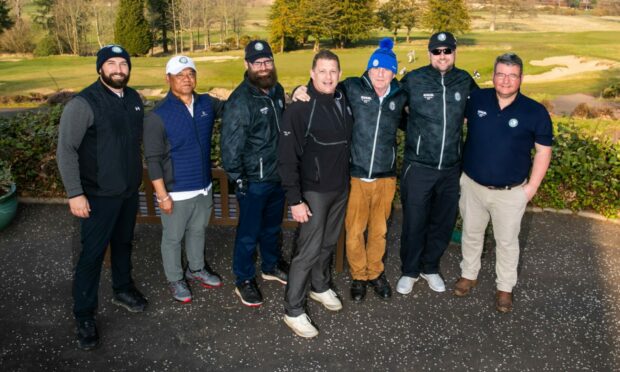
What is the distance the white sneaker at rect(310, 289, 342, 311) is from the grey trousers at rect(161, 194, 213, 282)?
1.31 meters

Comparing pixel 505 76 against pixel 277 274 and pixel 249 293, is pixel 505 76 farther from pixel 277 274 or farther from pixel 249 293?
pixel 249 293

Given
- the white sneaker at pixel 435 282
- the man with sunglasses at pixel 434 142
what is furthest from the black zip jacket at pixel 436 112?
the white sneaker at pixel 435 282

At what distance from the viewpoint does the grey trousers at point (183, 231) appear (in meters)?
4.76

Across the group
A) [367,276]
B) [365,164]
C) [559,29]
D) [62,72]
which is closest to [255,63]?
[365,164]

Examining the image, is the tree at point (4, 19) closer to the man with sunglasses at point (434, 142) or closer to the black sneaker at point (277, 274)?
the black sneaker at point (277, 274)

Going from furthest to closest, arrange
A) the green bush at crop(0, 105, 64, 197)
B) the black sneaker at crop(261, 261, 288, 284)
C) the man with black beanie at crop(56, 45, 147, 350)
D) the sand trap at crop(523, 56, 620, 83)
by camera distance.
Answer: the sand trap at crop(523, 56, 620, 83) → the green bush at crop(0, 105, 64, 197) → the black sneaker at crop(261, 261, 288, 284) → the man with black beanie at crop(56, 45, 147, 350)

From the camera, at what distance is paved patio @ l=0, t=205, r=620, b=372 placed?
13.9 ft

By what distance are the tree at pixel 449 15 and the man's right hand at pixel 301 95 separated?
59.8 metres

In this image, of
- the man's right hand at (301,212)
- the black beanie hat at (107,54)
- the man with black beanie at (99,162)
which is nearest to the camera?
the man with black beanie at (99,162)

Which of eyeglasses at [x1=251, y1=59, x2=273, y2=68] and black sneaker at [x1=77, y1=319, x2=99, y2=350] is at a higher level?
eyeglasses at [x1=251, y1=59, x2=273, y2=68]

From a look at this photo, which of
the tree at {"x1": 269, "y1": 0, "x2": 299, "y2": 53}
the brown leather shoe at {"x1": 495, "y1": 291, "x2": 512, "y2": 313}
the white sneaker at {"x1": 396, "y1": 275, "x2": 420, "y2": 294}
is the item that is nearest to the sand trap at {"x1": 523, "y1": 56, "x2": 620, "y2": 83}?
the tree at {"x1": 269, "y1": 0, "x2": 299, "y2": 53}

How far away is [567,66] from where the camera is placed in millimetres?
38688

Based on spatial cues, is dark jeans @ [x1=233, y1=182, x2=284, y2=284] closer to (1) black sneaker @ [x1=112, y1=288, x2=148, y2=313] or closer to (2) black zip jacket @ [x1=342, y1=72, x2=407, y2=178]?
(2) black zip jacket @ [x1=342, y1=72, x2=407, y2=178]

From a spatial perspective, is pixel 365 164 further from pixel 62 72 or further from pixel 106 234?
pixel 62 72
